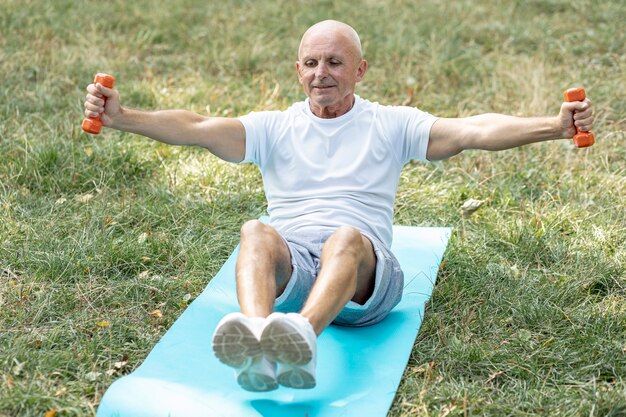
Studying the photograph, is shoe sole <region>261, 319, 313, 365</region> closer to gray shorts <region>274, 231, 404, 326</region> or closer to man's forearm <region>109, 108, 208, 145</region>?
gray shorts <region>274, 231, 404, 326</region>

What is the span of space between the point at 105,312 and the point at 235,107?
8.89ft

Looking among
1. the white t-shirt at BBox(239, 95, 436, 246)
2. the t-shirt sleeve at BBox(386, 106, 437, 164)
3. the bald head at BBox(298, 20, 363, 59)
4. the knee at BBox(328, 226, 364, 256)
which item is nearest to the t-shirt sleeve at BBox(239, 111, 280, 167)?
the white t-shirt at BBox(239, 95, 436, 246)

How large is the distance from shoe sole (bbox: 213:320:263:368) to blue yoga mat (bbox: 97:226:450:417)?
30 cm

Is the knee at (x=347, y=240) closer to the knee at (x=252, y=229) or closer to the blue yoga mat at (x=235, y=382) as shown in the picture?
the knee at (x=252, y=229)

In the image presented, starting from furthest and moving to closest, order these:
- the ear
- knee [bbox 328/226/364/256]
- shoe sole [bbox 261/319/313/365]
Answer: the ear < knee [bbox 328/226/364/256] < shoe sole [bbox 261/319/313/365]

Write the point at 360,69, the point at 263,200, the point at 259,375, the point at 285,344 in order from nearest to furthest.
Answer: the point at 285,344, the point at 259,375, the point at 360,69, the point at 263,200

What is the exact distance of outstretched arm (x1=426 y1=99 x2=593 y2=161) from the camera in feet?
12.3

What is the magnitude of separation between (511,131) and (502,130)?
0.04 meters

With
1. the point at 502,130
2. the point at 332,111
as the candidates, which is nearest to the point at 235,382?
the point at 332,111

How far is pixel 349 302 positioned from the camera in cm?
385

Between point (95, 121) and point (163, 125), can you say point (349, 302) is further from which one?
point (95, 121)

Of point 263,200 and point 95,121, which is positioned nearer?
point 95,121

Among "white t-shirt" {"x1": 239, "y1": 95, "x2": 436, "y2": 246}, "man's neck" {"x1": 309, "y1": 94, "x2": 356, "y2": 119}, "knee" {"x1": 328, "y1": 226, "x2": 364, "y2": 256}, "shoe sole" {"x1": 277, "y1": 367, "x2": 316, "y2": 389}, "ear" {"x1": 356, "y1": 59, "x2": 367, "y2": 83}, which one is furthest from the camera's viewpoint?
"ear" {"x1": 356, "y1": 59, "x2": 367, "y2": 83}

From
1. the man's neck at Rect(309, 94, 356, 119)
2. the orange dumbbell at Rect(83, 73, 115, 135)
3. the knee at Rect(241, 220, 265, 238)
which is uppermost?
the orange dumbbell at Rect(83, 73, 115, 135)
